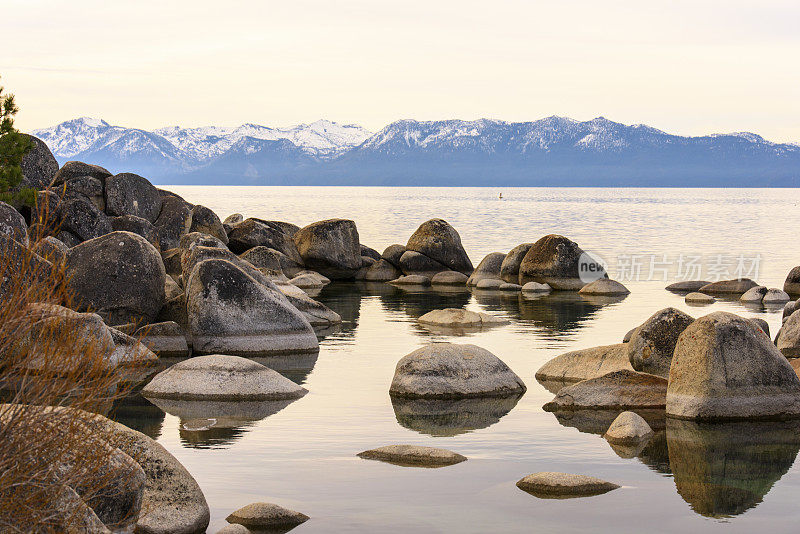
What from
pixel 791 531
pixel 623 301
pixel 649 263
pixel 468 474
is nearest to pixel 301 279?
pixel 623 301

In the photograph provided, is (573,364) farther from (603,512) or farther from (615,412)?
(603,512)

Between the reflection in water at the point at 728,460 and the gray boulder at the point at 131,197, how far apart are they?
28383 mm

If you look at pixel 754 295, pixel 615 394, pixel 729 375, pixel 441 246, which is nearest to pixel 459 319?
pixel 615 394

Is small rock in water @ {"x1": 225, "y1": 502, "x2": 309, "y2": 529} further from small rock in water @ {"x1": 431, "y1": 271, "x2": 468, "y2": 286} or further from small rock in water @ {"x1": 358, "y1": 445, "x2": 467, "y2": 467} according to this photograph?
small rock in water @ {"x1": 431, "y1": 271, "x2": 468, "y2": 286}

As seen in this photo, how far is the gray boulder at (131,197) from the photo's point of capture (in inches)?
1592

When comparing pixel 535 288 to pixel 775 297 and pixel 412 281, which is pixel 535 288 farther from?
pixel 775 297

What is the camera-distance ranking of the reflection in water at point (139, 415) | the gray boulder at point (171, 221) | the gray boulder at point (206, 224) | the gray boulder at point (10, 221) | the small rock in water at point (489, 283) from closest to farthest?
1. the reflection in water at point (139, 415)
2. the gray boulder at point (10, 221)
3. the gray boulder at point (171, 221)
4. the small rock in water at point (489, 283)
5. the gray boulder at point (206, 224)

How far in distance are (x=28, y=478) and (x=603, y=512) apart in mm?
6784

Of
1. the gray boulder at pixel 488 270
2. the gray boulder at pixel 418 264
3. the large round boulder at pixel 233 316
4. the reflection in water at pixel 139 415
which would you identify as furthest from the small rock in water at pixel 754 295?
the reflection in water at pixel 139 415

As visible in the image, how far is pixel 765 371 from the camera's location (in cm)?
1702

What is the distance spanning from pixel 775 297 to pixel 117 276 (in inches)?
902

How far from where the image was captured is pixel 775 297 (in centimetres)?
3628

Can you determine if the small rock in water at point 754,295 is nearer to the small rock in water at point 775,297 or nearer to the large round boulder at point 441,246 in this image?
the small rock in water at point 775,297

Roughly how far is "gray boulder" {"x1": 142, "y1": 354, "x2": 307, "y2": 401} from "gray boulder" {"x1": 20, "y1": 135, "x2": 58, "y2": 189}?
2191cm
